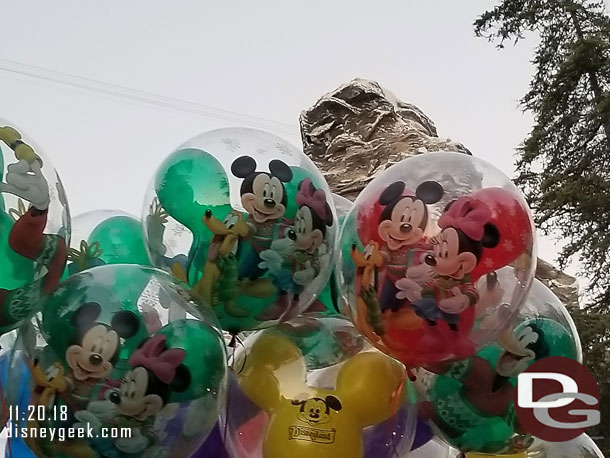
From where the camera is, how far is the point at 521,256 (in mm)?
1748

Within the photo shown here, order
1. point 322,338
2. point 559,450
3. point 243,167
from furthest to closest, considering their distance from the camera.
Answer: point 559,450 < point 322,338 < point 243,167

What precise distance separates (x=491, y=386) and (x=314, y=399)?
0.46 metres

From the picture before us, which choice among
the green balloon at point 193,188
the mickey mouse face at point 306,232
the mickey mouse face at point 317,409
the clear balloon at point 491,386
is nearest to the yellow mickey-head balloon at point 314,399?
the mickey mouse face at point 317,409

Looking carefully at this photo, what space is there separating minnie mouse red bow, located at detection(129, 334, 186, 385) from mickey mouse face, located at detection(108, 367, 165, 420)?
0.06 ft

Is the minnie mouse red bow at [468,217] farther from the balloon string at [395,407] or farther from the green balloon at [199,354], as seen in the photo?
the green balloon at [199,354]

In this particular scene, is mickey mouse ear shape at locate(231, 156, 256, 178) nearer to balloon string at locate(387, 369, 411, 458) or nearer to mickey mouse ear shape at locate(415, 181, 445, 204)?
mickey mouse ear shape at locate(415, 181, 445, 204)

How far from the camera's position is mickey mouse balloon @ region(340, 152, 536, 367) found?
1.67 metres

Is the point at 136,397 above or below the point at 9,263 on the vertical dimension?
below

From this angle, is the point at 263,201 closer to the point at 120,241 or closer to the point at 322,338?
the point at 322,338

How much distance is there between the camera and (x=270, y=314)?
1.93 meters

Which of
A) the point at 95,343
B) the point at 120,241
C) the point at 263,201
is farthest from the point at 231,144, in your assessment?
the point at 95,343

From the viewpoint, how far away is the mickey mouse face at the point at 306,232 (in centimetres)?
189

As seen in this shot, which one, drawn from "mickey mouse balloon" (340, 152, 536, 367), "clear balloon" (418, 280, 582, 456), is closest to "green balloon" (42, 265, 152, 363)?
"mickey mouse balloon" (340, 152, 536, 367)

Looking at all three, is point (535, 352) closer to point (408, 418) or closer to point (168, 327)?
point (408, 418)
